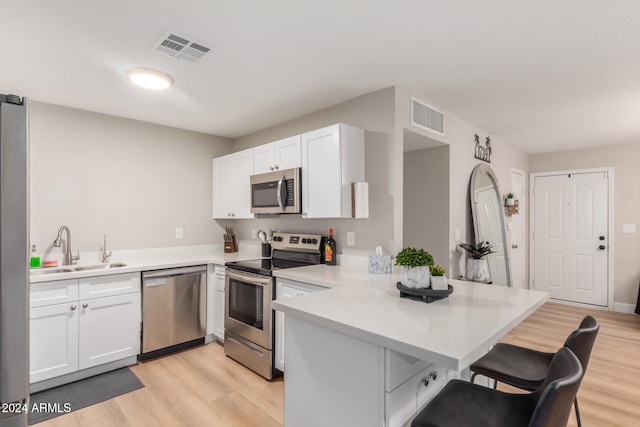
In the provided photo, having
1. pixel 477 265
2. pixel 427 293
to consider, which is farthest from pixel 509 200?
pixel 427 293

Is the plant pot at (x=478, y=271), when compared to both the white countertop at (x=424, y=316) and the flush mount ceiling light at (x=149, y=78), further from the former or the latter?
the flush mount ceiling light at (x=149, y=78)

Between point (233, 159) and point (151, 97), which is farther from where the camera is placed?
point (233, 159)

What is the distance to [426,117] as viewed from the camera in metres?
3.04

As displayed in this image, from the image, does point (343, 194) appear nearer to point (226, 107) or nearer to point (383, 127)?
point (383, 127)

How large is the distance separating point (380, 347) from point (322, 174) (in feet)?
5.68

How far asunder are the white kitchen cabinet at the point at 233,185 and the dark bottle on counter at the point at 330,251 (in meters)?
1.03

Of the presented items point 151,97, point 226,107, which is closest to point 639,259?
point 226,107

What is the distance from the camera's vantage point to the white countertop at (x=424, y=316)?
45.1 inches

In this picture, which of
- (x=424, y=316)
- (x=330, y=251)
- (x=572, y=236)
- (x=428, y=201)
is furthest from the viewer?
(x=572, y=236)

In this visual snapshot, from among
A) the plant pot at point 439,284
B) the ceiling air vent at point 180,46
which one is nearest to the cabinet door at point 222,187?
the ceiling air vent at point 180,46

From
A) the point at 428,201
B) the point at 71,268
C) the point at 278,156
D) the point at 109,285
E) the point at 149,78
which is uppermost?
the point at 149,78

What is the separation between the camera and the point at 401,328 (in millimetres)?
1298

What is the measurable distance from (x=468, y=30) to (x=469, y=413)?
1.94m

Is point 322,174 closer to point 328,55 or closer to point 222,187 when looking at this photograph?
point 328,55
